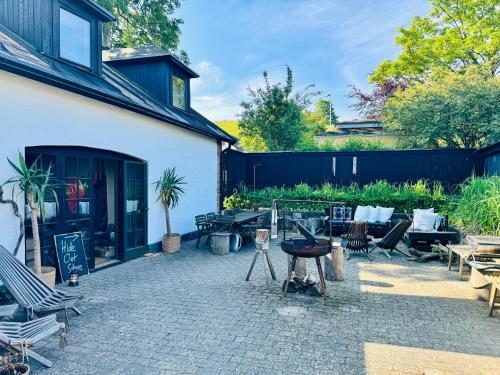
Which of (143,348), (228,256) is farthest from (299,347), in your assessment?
(228,256)

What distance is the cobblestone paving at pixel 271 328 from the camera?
3045 millimetres

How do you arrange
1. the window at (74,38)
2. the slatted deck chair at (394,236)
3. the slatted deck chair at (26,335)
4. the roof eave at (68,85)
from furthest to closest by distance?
the slatted deck chair at (394,236) → the window at (74,38) → the roof eave at (68,85) → the slatted deck chair at (26,335)

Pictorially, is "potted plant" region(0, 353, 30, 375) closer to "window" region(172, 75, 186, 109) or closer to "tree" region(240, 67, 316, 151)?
"window" region(172, 75, 186, 109)

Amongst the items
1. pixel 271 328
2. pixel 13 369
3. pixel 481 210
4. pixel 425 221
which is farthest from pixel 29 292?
pixel 425 221

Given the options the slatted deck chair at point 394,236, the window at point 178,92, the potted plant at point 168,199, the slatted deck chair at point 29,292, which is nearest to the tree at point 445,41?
the window at point 178,92

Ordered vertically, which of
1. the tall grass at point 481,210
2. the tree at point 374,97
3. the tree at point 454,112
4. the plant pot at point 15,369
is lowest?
the plant pot at point 15,369

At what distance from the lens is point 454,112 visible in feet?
41.6

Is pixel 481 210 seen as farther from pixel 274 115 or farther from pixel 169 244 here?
pixel 274 115

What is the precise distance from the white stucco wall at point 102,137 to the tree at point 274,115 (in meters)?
6.71

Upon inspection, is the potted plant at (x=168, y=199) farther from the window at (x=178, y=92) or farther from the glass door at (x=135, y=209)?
the window at (x=178, y=92)

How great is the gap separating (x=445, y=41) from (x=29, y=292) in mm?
23936

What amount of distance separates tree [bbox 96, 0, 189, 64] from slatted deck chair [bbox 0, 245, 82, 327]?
13589mm

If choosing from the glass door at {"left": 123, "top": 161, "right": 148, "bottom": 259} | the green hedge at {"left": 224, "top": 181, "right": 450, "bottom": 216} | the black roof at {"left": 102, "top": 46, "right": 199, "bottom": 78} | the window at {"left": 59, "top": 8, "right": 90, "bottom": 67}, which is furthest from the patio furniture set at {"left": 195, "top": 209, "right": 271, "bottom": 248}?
the black roof at {"left": 102, "top": 46, "right": 199, "bottom": 78}

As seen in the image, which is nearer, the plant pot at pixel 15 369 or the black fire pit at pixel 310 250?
the plant pot at pixel 15 369
